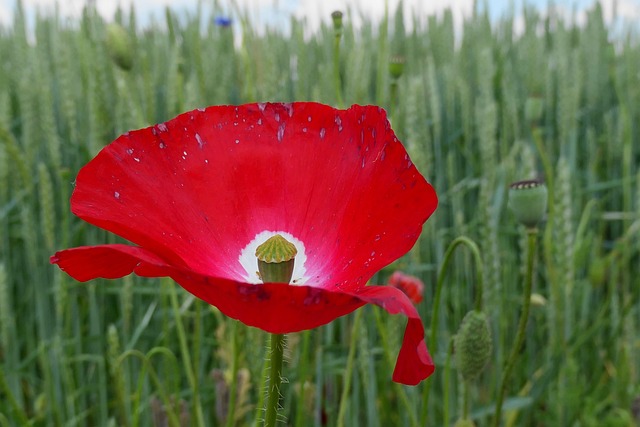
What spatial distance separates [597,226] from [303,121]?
1380 mm

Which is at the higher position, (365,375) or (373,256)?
(373,256)

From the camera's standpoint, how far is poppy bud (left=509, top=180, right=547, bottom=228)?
23.4 inches

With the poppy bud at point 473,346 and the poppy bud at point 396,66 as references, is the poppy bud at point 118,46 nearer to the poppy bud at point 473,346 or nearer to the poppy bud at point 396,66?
the poppy bud at point 396,66

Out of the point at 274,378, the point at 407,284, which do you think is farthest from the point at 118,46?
the point at 274,378

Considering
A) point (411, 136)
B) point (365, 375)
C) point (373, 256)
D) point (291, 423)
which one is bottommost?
point (291, 423)

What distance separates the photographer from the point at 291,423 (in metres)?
1.27

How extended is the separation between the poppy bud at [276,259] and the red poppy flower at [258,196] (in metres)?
0.02

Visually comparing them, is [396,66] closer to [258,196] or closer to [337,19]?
[337,19]

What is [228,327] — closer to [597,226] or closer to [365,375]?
[365,375]

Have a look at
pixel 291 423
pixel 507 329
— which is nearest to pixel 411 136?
pixel 507 329

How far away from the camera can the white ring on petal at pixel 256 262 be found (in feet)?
1.49

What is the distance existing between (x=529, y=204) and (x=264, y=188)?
0.23m

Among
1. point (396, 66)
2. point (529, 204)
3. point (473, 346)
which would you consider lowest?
point (473, 346)

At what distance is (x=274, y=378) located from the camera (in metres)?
0.33
